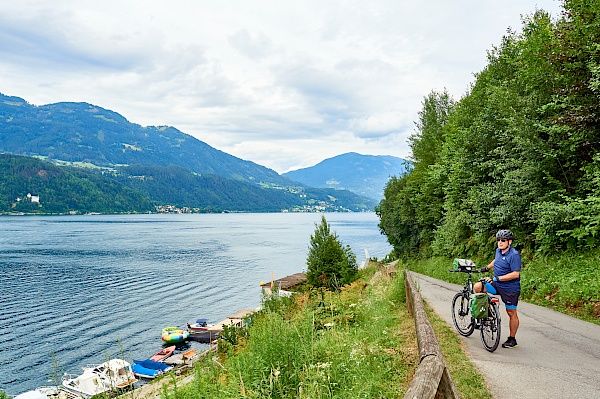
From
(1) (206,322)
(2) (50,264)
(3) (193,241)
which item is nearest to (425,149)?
(1) (206,322)

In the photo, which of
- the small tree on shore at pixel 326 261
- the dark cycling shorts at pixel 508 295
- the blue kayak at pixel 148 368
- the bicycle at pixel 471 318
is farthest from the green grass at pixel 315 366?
the blue kayak at pixel 148 368

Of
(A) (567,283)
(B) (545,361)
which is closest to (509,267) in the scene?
(B) (545,361)

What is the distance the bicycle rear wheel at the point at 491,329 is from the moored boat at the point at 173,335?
34.8m

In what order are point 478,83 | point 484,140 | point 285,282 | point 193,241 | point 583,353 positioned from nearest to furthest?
point 583,353 → point 484,140 → point 478,83 → point 285,282 → point 193,241

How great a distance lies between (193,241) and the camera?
413 feet

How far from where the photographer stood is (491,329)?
727cm

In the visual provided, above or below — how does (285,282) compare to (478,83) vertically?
below

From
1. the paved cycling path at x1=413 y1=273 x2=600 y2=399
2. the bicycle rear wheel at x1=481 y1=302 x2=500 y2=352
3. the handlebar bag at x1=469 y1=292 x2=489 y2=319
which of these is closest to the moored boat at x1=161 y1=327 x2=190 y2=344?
the paved cycling path at x1=413 y1=273 x2=600 y2=399

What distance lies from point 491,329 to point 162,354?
32.5m

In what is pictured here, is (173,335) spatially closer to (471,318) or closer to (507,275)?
(471,318)

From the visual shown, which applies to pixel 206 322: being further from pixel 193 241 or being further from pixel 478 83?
pixel 193 241

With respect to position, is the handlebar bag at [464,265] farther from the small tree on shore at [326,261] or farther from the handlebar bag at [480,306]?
the small tree on shore at [326,261]

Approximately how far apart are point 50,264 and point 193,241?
53414 millimetres

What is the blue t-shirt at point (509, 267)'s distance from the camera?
22.9 ft
